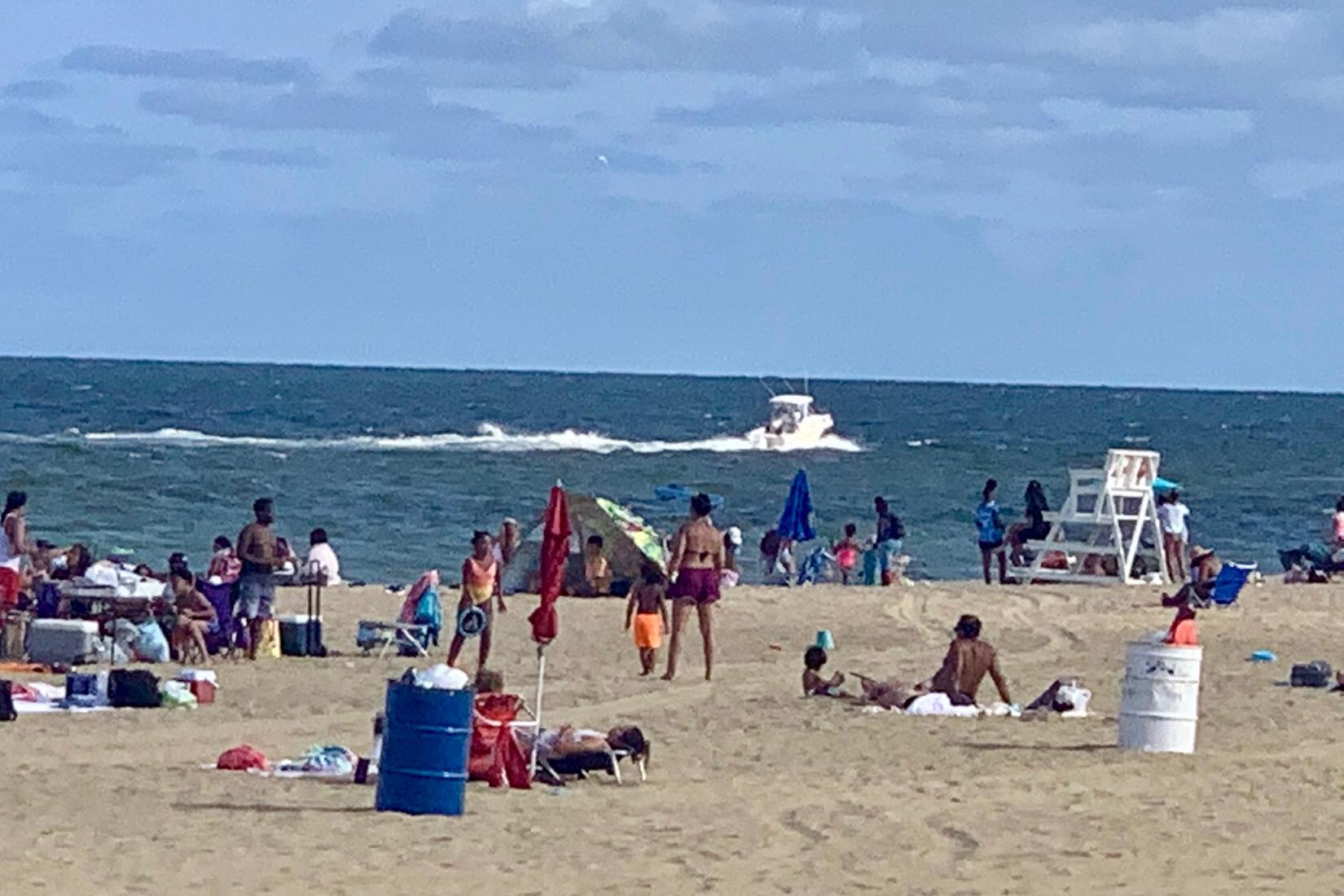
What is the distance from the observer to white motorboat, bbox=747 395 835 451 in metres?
68.6

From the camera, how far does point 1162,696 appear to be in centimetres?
1370

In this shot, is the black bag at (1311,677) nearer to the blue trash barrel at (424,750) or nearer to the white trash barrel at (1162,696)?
the white trash barrel at (1162,696)

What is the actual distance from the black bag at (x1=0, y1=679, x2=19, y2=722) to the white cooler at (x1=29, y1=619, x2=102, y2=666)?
279 cm

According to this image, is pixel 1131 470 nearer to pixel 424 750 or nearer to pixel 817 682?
pixel 817 682

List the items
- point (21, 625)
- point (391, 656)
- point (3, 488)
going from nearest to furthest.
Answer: point (21, 625) → point (391, 656) → point (3, 488)

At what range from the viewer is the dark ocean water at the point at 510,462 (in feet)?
129

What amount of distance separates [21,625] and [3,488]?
28475 millimetres

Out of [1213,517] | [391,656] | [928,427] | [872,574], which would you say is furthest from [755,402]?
[391,656]

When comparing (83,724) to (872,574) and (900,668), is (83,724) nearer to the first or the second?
(900,668)

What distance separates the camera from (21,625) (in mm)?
17594

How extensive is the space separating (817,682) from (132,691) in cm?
442

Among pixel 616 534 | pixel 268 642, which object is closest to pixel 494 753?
pixel 268 642

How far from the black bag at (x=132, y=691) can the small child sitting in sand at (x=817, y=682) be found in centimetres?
422

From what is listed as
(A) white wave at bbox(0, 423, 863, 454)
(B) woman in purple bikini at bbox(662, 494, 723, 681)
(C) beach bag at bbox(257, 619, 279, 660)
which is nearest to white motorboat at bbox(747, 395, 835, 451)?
(A) white wave at bbox(0, 423, 863, 454)
